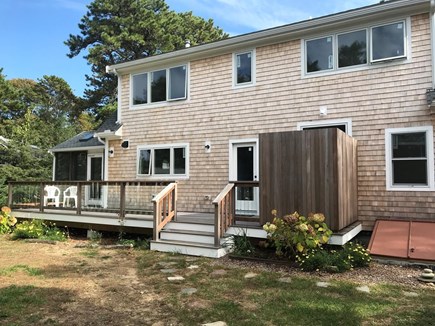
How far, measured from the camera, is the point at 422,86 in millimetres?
7902

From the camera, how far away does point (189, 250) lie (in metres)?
7.82

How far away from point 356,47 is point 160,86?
601cm

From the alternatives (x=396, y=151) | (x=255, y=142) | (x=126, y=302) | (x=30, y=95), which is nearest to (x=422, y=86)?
(x=396, y=151)

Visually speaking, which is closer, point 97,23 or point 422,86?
point 422,86

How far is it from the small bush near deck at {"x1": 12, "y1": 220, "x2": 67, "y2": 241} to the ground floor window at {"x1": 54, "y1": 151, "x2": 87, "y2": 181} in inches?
142

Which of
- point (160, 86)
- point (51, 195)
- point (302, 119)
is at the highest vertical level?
point (160, 86)

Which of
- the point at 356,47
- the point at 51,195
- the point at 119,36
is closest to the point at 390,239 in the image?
the point at 356,47

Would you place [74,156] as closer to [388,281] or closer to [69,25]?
[388,281]

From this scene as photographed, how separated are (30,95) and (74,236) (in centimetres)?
2732

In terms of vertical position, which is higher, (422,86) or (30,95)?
(30,95)

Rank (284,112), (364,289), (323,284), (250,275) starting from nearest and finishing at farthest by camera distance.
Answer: (364,289)
(323,284)
(250,275)
(284,112)

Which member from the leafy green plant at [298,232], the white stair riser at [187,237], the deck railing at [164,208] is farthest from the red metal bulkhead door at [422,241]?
the deck railing at [164,208]

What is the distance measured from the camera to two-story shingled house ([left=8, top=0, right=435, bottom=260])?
23.5 feet

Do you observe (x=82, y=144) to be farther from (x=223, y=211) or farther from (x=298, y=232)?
(x=298, y=232)
